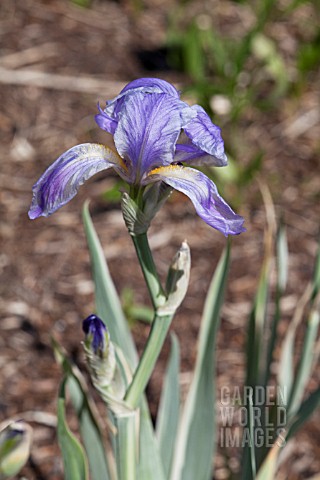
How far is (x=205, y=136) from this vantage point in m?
0.84

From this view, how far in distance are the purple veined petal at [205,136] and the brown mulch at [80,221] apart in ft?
2.71

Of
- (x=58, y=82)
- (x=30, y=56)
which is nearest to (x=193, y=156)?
(x=58, y=82)

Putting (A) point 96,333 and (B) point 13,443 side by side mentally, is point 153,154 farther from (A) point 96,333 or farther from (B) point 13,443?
(B) point 13,443

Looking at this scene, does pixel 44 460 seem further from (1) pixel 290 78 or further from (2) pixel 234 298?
(1) pixel 290 78

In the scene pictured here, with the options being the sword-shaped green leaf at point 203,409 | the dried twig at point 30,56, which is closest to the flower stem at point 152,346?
the sword-shaped green leaf at point 203,409

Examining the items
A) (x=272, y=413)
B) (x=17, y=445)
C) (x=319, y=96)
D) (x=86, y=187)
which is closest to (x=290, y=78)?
(x=319, y=96)

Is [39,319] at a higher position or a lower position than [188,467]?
lower

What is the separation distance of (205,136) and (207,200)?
0.07m

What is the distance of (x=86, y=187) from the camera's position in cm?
225

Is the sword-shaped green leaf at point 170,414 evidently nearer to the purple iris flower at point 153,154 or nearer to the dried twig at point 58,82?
the purple iris flower at point 153,154

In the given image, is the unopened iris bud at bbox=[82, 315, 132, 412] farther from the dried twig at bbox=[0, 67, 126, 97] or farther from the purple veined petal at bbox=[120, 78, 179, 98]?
the dried twig at bbox=[0, 67, 126, 97]

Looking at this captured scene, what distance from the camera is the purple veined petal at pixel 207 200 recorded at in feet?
2.69

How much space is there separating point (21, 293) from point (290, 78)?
4.03 feet

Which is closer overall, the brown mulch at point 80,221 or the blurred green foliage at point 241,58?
the brown mulch at point 80,221
